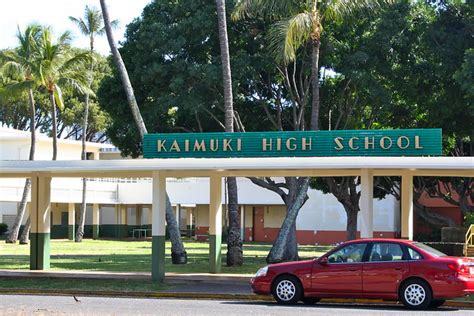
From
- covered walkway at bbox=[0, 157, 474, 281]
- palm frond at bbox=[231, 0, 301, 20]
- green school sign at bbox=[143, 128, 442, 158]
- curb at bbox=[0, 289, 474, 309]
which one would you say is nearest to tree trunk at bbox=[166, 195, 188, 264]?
covered walkway at bbox=[0, 157, 474, 281]

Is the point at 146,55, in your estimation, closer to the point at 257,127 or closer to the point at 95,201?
the point at 257,127

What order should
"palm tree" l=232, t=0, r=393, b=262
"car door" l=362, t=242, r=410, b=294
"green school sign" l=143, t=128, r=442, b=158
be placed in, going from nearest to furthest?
"car door" l=362, t=242, r=410, b=294 → "green school sign" l=143, t=128, r=442, b=158 → "palm tree" l=232, t=0, r=393, b=262

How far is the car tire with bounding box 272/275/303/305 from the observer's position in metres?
18.7

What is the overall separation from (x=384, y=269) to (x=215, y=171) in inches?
358

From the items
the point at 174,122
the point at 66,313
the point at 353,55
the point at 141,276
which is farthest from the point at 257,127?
the point at 66,313

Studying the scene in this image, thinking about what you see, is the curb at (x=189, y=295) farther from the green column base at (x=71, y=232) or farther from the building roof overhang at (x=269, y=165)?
the green column base at (x=71, y=232)

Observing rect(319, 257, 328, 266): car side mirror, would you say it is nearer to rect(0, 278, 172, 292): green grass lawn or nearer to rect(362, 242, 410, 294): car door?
rect(362, 242, 410, 294): car door

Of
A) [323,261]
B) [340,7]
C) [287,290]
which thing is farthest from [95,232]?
[323,261]

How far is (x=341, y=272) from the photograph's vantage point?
59.8 feet

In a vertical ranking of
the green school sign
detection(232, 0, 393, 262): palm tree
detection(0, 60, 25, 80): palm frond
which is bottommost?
the green school sign

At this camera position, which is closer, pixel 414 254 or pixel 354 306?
pixel 414 254

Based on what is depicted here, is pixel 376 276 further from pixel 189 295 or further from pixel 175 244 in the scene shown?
pixel 175 244

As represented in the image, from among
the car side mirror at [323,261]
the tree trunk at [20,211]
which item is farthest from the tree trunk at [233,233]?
the tree trunk at [20,211]

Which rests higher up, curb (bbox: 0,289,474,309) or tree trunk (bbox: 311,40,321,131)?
tree trunk (bbox: 311,40,321,131)
